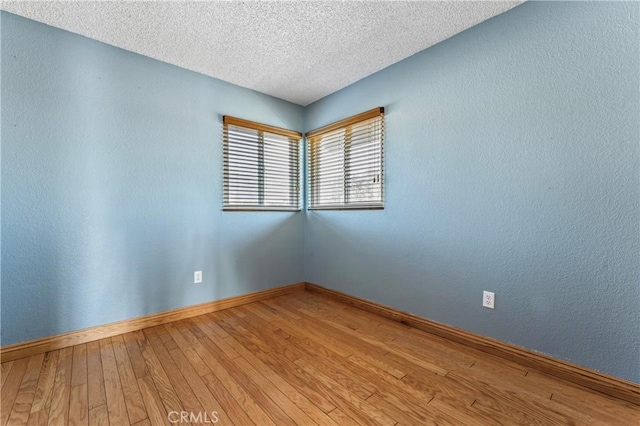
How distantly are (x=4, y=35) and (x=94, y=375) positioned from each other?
2.19 m

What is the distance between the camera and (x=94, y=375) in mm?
1560

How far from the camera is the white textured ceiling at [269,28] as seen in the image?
1725mm

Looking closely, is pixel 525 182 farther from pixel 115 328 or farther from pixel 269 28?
pixel 115 328

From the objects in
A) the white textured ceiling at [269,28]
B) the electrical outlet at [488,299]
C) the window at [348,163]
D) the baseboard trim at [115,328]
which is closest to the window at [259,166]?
the window at [348,163]

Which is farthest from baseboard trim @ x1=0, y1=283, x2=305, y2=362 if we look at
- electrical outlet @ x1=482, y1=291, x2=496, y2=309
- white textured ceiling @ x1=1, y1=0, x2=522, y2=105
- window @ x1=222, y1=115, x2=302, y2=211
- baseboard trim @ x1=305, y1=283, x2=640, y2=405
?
white textured ceiling @ x1=1, y1=0, x2=522, y2=105

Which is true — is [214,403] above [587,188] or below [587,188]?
below

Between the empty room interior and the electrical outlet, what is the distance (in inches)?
0.8

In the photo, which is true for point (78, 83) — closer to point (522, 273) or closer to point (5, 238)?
point (5, 238)

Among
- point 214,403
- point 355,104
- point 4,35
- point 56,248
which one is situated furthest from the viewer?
point 355,104

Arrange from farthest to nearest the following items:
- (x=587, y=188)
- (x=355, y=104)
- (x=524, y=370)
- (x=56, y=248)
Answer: (x=355, y=104) → (x=56, y=248) → (x=524, y=370) → (x=587, y=188)

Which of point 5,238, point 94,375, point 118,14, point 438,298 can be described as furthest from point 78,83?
point 438,298

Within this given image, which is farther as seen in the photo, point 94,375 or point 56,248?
point 56,248

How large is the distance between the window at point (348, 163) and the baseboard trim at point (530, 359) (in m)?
1.02

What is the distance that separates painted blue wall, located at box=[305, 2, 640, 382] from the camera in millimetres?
1407
